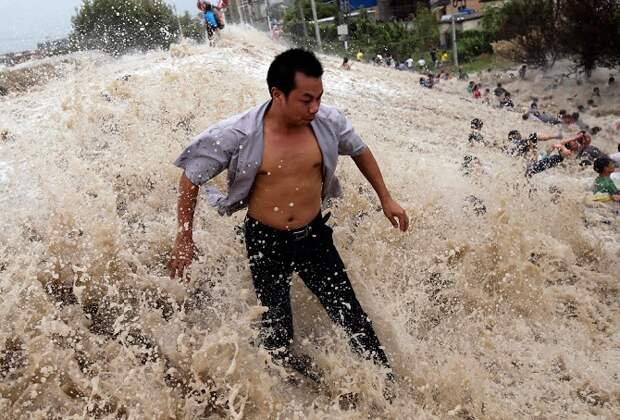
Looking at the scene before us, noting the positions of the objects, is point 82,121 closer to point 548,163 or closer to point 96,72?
point 96,72

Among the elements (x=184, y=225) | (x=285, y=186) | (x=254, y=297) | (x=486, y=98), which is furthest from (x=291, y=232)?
(x=486, y=98)

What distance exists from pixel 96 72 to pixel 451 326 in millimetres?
7992

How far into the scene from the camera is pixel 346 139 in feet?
8.14

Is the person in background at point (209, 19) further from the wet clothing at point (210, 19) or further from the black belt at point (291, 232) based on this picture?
the black belt at point (291, 232)

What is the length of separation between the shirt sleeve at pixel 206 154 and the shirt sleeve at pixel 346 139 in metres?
0.53

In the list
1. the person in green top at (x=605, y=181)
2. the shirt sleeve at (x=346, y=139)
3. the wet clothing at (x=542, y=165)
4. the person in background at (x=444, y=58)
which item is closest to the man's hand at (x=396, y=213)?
the shirt sleeve at (x=346, y=139)

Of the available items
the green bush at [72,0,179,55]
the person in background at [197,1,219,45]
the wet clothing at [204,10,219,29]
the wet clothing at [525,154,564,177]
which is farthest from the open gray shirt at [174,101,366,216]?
the green bush at [72,0,179,55]

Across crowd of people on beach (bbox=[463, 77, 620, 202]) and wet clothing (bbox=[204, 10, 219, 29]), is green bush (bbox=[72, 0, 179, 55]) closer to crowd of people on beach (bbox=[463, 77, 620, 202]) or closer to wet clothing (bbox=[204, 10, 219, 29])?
wet clothing (bbox=[204, 10, 219, 29])

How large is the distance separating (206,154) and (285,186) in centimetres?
38

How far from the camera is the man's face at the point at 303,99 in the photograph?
212 centimetres

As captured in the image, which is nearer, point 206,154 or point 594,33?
point 206,154

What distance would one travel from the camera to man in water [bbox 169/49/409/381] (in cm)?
221

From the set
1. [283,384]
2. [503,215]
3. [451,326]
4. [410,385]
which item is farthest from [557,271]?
[283,384]

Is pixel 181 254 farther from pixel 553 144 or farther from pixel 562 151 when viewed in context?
pixel 553 144
